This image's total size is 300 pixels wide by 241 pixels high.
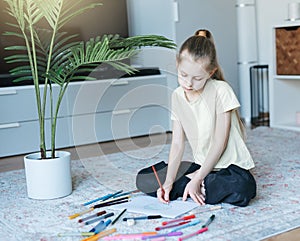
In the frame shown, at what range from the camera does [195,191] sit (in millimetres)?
1795

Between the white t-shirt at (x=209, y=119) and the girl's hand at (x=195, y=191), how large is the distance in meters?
0.11

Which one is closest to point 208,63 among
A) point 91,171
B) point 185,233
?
point 185,233

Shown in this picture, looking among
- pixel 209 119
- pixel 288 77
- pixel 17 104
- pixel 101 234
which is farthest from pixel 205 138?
pixel 288 77

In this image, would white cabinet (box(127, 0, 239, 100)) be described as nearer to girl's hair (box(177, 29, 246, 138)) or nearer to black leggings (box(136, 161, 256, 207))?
girl's hair (box(177, 29, 246, 138))

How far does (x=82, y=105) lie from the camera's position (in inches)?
126

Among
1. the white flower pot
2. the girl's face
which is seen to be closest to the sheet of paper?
the white flower pot

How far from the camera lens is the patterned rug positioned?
1557 mm

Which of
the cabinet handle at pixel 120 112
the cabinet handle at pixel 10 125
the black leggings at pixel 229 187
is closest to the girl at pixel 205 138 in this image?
the black leggings at pixel 229 187

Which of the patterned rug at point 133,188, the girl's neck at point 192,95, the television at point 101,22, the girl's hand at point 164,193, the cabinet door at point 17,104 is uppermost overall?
the television at point 101,22

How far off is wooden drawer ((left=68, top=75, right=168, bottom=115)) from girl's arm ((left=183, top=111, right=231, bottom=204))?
1504mm

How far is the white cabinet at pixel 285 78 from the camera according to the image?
3295 millimetres

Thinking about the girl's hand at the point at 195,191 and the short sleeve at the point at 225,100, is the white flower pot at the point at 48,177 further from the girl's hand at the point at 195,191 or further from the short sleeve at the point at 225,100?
the short sleeve at the point at 225,100

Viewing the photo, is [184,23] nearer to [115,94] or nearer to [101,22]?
[101,22]

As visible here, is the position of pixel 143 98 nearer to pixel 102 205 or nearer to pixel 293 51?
pixel 293 51
